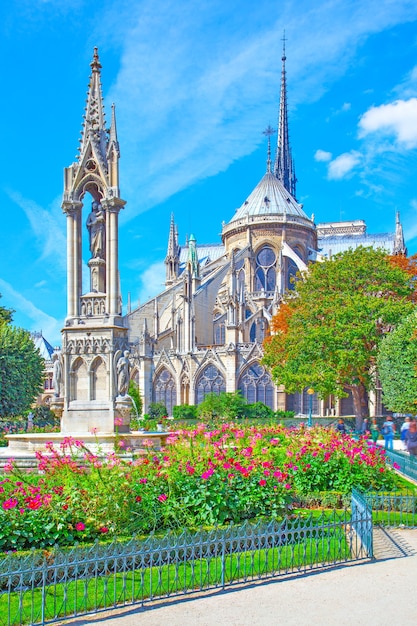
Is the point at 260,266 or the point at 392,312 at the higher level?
the point at 260,266

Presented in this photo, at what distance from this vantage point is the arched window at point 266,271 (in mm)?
63281

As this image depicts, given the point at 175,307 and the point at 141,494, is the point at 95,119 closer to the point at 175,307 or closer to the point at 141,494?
the point at 141,494

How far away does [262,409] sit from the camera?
42375 mm

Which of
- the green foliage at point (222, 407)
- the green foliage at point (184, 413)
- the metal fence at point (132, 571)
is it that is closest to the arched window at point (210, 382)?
the green foliage at point (184, 413)

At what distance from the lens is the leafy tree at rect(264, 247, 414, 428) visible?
31375 mm

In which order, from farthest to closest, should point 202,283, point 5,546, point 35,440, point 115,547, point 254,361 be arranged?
point 202,283 < point 254,361 < point 35,440 < point 5,546 < point 115,547

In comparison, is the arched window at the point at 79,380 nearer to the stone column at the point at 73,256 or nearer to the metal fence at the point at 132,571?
the stone column at the point at 73,256

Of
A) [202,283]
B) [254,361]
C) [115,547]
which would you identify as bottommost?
[115,547]

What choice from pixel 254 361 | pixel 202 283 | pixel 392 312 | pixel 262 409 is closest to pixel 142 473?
pixel 392 312

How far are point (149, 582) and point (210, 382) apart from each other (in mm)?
44729

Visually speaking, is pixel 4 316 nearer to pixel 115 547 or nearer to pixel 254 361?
pixel 254 361

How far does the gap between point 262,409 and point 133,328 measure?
21.0 m

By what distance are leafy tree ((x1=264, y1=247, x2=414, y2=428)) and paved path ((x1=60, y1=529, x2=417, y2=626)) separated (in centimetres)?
2295

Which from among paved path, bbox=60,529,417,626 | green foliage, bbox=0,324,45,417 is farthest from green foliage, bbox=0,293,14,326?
paved path, bbox=60,529,417,626
